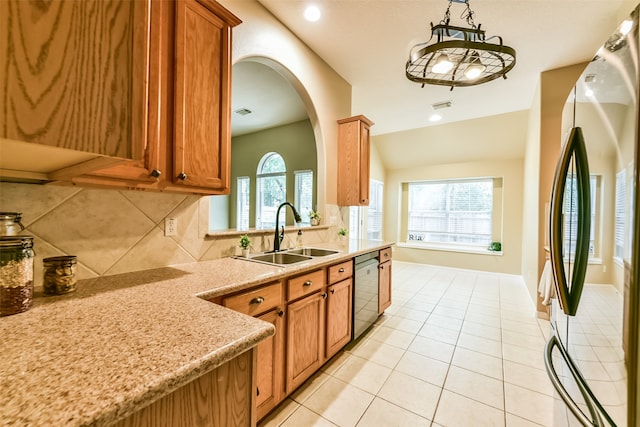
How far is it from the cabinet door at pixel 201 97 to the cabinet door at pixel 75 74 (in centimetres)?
72

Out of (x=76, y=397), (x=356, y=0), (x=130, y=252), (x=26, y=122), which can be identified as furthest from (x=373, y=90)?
(x=76, y=397)

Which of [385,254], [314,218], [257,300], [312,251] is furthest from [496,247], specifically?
[257,300]

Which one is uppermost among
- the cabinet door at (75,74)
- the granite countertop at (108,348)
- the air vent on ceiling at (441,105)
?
the air vent on ceiling at (441,105)

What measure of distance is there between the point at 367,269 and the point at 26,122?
2.42 meters

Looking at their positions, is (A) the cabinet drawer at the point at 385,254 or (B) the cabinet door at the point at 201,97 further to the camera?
(A) the cabinet drawer at the point at 385,254

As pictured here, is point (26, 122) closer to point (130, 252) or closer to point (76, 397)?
point (76, 397)

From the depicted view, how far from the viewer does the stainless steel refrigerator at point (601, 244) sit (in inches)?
26.8

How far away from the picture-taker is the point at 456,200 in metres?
6.03

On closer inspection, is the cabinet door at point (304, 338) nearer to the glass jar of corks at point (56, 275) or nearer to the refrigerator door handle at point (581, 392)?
the glass jar of corks at point (56, 275)

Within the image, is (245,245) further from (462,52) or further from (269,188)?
(269,188)

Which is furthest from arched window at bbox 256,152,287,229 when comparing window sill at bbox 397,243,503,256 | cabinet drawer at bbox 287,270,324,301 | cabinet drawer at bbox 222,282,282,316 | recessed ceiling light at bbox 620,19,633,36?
recessed ceiling light at bbox 620,19,633,36

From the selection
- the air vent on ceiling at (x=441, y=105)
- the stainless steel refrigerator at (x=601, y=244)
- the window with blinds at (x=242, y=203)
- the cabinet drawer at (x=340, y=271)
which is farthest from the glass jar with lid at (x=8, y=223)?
the window with blinds at (x=242, y=203)

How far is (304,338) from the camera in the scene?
1.77 meters

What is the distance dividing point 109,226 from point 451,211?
6444mm
